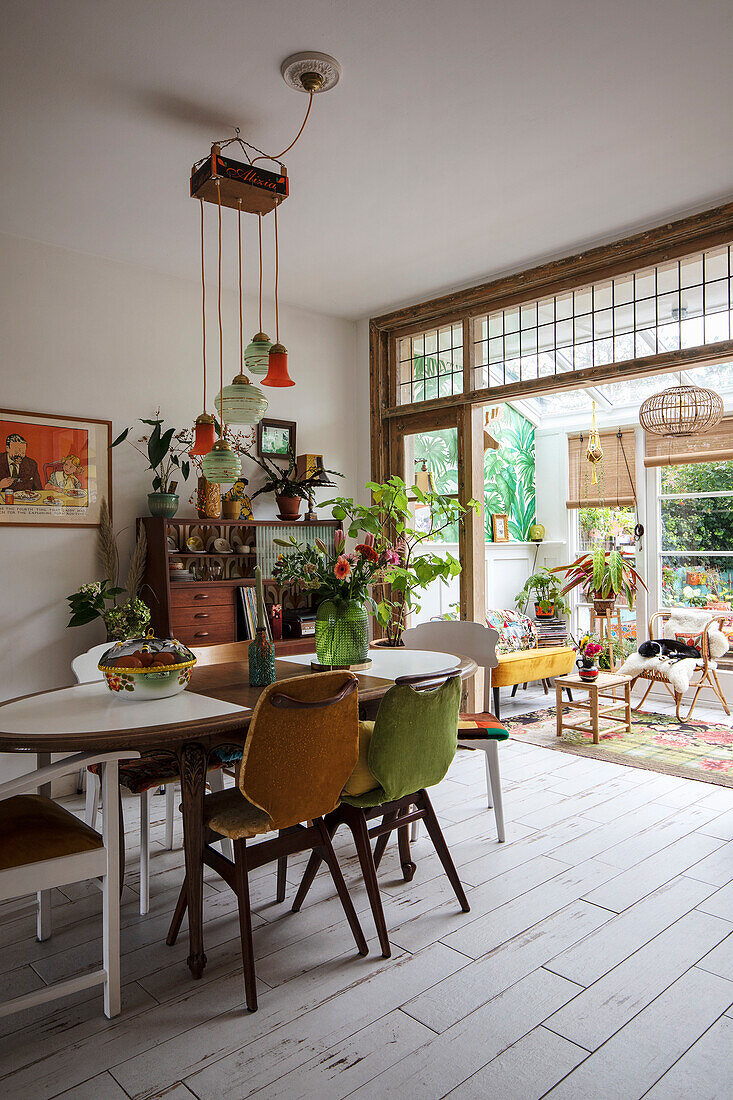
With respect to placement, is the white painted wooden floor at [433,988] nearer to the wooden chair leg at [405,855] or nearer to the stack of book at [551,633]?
the wooden chair leg at [405,855]

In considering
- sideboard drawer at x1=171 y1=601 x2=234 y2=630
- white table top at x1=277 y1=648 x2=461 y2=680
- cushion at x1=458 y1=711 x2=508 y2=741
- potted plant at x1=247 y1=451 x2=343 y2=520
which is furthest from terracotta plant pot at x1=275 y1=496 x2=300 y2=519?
cushion at x1=458 y1=711 x2=508 y2=741

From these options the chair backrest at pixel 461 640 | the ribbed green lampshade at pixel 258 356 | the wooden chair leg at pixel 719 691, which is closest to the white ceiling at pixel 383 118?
the ribbed green lampshade at pixel 258 356

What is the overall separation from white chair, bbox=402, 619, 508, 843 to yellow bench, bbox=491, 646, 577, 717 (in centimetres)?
140

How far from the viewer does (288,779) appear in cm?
217

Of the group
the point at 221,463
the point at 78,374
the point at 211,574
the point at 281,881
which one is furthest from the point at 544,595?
the point at 281,881

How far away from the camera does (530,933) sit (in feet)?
8.27

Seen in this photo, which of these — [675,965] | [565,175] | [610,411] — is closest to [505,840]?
Answer: [675,965]

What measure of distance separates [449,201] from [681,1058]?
3.50m

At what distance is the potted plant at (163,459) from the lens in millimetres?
4211

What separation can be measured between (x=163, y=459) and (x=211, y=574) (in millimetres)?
Result: 748

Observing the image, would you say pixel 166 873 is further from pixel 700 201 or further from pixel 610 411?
pixel 610 411

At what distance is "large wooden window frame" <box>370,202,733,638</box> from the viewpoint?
12.9 feet

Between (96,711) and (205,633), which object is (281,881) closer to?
(96,711)

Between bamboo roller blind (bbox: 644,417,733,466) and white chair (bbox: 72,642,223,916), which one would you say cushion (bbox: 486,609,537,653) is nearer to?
bamboo roller blind (bbox: 644,417,733,466)
